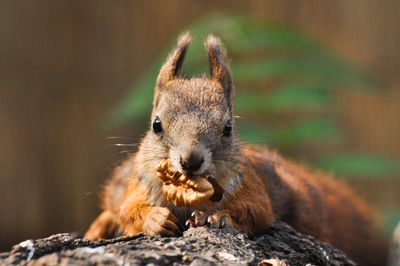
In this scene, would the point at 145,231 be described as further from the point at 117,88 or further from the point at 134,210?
the point at 117,88

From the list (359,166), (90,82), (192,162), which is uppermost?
(90,82)

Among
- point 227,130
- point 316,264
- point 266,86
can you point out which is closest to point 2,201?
point 266,86

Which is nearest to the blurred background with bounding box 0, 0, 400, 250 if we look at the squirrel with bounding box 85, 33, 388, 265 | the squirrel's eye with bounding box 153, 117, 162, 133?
the squirrel with bounding box 85, 33, 388, 265

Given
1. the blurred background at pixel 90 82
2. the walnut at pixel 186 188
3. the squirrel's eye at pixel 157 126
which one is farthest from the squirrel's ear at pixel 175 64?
the blurred background at pixel 90 82

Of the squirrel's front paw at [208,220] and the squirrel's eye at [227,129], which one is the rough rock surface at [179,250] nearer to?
the squirrel's front paw at [208,220]

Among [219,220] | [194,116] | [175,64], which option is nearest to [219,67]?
[175,64]

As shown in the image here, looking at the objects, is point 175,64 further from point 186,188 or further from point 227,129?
point 186,188

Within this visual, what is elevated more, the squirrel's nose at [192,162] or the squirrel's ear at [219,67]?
the squirrel's ear at [219,67]
